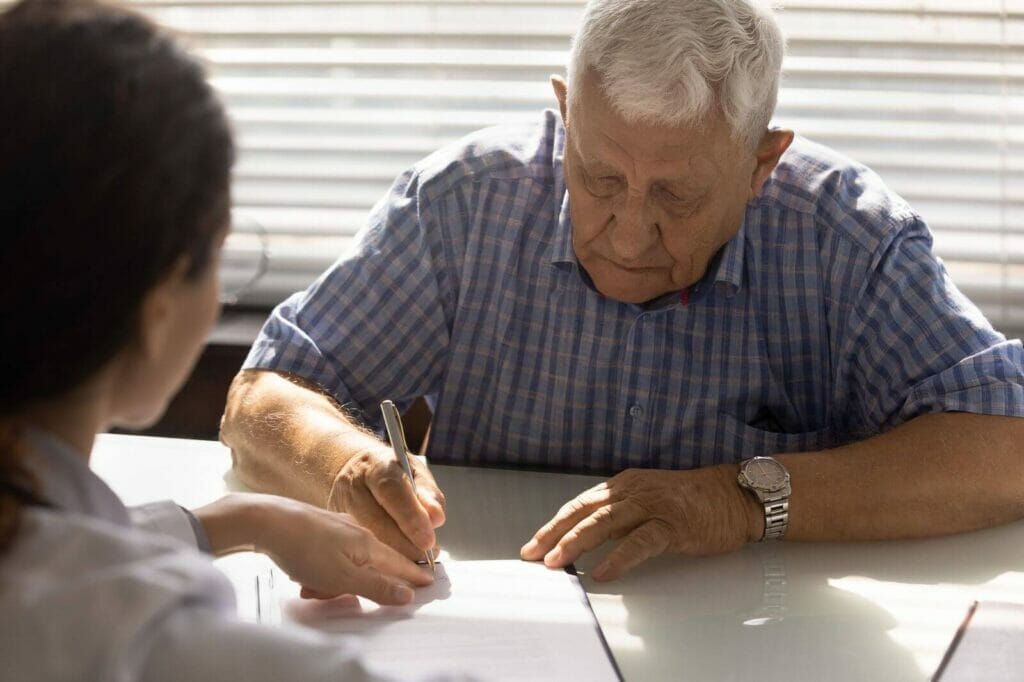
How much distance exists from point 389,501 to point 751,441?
651mm

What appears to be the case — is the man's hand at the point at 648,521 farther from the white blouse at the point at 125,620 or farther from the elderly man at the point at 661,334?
the white blouse at the point at 125,620

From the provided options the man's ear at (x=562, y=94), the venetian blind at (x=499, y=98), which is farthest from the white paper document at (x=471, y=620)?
the venetian blind at (x=499, y=98)

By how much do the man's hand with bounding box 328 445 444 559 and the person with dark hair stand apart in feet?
Answer: 1.84

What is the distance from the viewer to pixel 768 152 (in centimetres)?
178

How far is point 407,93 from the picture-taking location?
9.02 feet

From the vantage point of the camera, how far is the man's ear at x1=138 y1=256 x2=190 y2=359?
32.7 inches

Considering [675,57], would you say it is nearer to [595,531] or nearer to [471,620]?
[595,531]

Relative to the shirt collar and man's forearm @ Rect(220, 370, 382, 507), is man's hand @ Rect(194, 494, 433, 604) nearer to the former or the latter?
man's forearm @ Rect(220, 370, 382, 507)

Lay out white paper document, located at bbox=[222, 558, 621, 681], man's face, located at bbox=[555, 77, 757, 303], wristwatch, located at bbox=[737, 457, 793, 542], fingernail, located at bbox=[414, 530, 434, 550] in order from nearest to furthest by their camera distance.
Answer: white paper document, located at bbox=[222, 558, 621, 681] < fingernail, located at bbox=[414, 530, 434, 550] < wristwatch, located at bbox=[737, 457, 793, 542] < man's face, located at bbox=[555, 77, 757, 303]

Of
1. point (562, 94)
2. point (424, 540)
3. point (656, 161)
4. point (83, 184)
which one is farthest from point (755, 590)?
point (83, 184)

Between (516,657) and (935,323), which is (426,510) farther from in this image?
(935,323)

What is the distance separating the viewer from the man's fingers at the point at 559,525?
4.75 ft

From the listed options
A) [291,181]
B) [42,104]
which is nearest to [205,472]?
[42,104]

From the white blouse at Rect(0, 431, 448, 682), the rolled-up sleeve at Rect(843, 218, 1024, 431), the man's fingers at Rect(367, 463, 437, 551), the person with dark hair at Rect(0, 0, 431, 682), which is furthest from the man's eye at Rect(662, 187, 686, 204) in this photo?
the white blouse at Rect(0, 431, 448, 682)
